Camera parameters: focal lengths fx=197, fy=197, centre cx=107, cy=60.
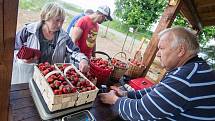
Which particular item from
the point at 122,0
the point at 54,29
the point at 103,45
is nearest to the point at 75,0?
the point at 122,0

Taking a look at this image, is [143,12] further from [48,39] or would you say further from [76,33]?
[48,39]

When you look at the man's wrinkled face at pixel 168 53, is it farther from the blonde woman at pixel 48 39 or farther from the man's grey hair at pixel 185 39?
the blonde woman at pixel 48 39

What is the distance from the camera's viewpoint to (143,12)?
8312 mm

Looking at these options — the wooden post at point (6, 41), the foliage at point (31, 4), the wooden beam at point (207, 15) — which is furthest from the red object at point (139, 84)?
the foliage at point (31, 4)

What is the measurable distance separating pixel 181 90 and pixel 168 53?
1.01ft

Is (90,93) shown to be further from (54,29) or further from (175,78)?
(54,29)

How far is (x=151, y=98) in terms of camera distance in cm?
122

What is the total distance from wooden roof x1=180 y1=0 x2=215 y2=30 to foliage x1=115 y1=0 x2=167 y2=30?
3287 mm

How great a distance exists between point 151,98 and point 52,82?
2.06 ft

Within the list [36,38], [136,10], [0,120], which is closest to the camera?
[0,120]

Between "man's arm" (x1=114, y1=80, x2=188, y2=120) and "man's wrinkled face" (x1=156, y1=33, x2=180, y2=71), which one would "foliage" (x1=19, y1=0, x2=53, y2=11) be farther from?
"man's arm" (x1=114, y1=80, x2=188, y2=120)

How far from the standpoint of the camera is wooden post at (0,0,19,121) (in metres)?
0.80

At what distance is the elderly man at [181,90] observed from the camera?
114 centimetres

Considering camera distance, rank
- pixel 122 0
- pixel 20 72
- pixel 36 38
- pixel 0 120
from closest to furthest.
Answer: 1. pixel 0 120
2. pixel 20 72
3. pixel 36 38
4. pixel 122 0
